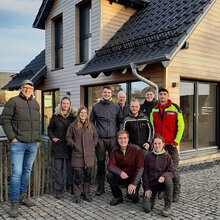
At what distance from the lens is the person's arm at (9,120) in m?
4.04

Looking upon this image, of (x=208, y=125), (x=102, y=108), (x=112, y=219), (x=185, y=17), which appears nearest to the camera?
(x=112, y=219)

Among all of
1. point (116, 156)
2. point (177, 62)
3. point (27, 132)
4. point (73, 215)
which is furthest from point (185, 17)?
point (73, 215)

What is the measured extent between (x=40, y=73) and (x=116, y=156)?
28.3 feet

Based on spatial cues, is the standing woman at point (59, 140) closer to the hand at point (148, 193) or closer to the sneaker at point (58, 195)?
the sneaker at point (58, 195)

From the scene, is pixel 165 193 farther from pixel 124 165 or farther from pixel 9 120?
pixel 9 120

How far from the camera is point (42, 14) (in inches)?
480

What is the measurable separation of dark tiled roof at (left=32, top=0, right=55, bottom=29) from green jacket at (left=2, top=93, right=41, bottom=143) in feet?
29.0

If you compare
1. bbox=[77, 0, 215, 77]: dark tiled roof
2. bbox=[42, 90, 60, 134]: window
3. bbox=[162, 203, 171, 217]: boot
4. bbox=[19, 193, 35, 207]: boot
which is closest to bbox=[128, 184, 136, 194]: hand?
bbox=[162, 203, 171, 217]: boot

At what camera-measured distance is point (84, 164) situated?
470 centimetres

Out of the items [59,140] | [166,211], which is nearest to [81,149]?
[59,140]

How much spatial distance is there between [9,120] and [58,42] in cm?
882

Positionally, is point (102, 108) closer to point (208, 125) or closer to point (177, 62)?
point (177, 62)

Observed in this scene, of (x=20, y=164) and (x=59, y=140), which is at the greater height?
(x=59, y=140)

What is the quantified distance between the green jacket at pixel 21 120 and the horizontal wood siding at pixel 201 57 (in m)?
4.05
